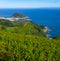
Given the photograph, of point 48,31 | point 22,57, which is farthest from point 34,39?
point 48,31

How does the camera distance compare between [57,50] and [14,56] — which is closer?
[14,56]

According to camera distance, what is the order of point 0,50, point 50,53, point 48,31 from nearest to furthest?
1. point 0,50
2. point 50,53
3. point 48,31

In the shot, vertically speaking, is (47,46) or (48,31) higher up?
(47,46)

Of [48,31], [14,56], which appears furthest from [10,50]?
[48,31]

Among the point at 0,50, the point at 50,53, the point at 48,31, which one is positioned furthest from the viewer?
the point at 48,31

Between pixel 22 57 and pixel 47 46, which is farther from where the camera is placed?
pixel 47 46

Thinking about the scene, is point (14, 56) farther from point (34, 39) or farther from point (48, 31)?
point (48, 31)

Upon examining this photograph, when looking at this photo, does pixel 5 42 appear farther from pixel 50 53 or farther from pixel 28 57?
pixel 50 53

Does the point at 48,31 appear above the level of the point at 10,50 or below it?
below
